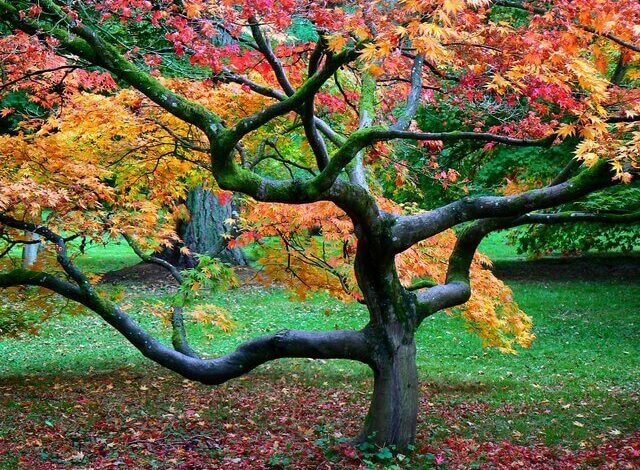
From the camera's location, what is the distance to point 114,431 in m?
8.13

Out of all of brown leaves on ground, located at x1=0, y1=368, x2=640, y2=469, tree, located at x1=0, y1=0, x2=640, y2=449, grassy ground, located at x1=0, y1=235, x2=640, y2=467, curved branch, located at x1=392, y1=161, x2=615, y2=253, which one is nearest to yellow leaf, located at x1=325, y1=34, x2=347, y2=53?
tree, located at x1=0, y1=0, x2=640, y2=449

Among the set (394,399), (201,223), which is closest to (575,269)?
(201,223)

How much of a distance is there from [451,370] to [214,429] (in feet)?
19.3

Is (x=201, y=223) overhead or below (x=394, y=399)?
overhead

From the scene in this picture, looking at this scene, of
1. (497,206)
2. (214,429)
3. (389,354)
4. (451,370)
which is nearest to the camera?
(497,206)

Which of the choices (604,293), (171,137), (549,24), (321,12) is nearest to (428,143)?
(549,24)

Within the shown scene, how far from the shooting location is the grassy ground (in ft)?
29.3

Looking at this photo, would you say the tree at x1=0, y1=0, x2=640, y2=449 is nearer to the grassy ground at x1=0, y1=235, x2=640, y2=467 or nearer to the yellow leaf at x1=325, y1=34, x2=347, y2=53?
the yellow leaf at x1=325, y1=34, x2=347, y2=53

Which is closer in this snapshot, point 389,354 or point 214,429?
point 389,354

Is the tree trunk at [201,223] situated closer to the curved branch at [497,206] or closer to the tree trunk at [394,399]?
the tree trunk at [394,399]

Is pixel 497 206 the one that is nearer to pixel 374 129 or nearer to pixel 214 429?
pixel 374 129

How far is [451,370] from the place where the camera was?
43.0 ft

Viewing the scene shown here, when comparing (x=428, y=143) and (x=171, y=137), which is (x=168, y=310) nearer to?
(x=171, y=137)

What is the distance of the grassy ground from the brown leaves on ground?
64 millimetres
